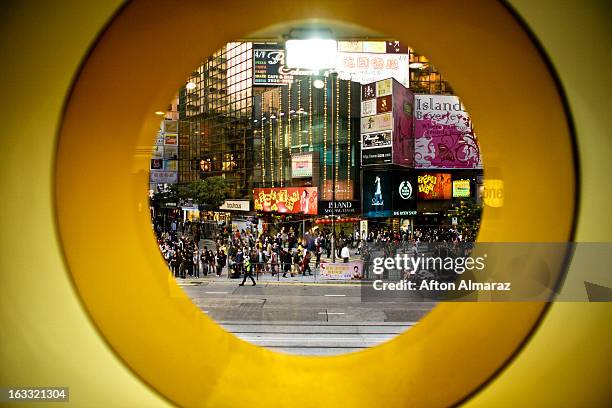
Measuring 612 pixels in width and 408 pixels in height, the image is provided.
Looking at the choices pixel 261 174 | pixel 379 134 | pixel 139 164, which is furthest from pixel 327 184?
pixel 139 164

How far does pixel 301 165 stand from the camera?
106 ft

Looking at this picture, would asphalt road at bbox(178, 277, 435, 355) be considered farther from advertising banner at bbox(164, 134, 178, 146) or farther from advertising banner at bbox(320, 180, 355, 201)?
advertising banner at bbox(320, 180, 355, 201)

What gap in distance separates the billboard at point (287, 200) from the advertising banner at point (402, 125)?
5.86 metres

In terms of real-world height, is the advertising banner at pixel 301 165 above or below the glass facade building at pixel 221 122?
below

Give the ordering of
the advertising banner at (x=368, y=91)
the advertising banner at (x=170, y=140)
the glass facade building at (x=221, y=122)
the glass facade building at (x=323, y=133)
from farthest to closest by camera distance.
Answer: the glass facade building at (x=221, y=122), the glass facade building at (x=323, y=133), the advertising banner at (x=368, y=91), the advertising banner at (x=170, y=140)

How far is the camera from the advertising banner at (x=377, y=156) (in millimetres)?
30625

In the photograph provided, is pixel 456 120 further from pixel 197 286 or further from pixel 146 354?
pixel 146 354

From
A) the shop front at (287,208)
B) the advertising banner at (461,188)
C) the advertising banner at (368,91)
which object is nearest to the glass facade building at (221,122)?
the shop front at (287,208)

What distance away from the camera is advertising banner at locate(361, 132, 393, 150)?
101 feet

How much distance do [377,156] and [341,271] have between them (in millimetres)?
13526

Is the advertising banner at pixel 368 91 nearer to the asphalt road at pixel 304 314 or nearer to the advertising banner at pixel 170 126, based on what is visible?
the advertising banner at pixel 170 126

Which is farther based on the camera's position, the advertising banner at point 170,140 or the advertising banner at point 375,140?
the advertising banner at point 375,140

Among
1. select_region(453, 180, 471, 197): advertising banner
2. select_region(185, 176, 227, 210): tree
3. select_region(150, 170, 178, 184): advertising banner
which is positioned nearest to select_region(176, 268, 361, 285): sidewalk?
select_region(150, 170, 178, 184): advertising banner

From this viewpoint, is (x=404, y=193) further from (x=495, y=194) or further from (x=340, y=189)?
(x=495, y=194)
